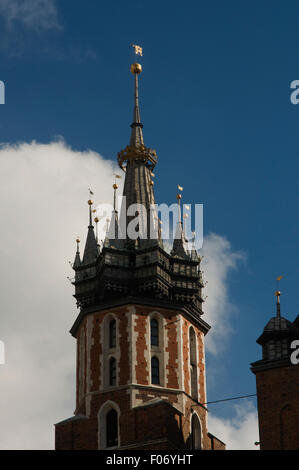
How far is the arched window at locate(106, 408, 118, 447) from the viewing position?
75500mm

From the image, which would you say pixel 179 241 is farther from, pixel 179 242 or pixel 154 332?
pixel 154 332

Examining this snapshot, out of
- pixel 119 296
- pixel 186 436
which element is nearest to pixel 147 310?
pixel 119 296

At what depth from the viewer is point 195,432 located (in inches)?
3071

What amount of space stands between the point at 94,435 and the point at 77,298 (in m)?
9.38

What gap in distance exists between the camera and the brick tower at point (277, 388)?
70125 mm

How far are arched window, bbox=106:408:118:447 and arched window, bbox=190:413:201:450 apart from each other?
181 inches

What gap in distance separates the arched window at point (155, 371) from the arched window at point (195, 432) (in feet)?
9.69

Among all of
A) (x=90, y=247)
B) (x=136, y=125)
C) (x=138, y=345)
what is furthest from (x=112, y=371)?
(x=136, y=125)

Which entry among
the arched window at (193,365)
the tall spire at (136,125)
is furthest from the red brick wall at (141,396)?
the tall spire at (136,125)

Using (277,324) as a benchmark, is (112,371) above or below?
below

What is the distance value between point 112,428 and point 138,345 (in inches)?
197
